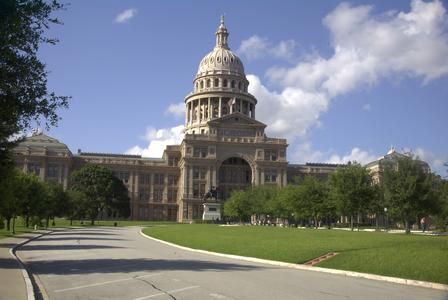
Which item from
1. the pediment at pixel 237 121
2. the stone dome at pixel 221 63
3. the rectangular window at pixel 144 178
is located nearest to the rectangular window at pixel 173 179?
the rectangular window at pixel 144 178

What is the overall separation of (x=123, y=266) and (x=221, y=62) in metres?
159

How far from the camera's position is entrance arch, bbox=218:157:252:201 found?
6137 inches

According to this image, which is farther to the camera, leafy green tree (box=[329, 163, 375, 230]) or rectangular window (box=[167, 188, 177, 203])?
rectangular window (box=[167, 188, 177, 203])

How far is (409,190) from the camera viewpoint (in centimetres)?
6222

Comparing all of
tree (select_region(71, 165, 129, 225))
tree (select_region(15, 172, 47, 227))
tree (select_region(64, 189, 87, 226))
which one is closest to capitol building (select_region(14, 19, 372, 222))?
tree (select_region(71, 165, 129, 225))

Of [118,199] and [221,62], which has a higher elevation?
[221,62]

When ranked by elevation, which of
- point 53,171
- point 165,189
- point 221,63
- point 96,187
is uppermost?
point 221,63

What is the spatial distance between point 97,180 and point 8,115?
9901cm

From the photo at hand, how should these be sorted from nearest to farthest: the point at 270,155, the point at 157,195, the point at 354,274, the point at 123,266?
the point at 354,274, the point at 123,266, the point at 270,155, the point at 157,195

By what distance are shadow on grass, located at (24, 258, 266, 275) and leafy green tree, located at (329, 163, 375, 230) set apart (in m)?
47.0

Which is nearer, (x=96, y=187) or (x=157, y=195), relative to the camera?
(x=96, y=187)

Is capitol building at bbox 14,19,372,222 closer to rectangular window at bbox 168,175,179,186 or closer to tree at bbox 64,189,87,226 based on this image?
rectangular window at bbox 168,175,179,186

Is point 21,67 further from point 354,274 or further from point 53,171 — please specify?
point 53,171

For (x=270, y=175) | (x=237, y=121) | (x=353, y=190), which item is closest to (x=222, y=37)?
(x=237, y=121)
